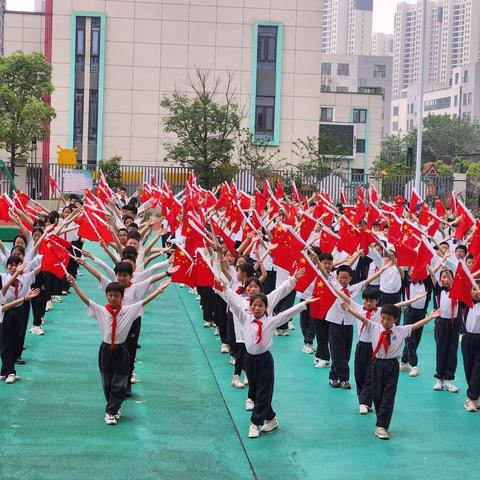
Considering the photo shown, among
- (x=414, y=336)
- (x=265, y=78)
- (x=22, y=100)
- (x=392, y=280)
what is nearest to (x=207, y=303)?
(x=392, y=280)

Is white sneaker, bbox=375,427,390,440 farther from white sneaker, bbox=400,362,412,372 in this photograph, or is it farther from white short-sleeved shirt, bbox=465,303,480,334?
white sneaker, bbox=400,362,412,372

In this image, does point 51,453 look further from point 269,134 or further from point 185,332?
point 269,134

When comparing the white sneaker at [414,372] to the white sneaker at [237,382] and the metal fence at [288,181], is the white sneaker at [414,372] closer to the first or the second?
the white sneaker at [237,382]

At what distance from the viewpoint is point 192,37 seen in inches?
1779

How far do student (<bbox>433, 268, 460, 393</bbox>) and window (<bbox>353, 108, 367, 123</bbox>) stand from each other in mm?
64167

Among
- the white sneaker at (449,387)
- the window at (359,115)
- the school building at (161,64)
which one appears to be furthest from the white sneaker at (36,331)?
the window at (359,115)

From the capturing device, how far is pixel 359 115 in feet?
247

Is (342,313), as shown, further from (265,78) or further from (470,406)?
(265,78)

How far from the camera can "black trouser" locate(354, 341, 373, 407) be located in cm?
1016

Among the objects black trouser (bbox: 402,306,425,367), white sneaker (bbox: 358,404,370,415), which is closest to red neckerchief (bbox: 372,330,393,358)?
white sneaker (bbox: 358,404,370,415)

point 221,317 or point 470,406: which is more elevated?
point 221,317

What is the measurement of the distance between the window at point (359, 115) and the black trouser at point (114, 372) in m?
66.5

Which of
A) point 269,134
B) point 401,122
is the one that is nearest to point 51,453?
point 269,134

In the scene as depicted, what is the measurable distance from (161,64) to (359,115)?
3264 centimetres
